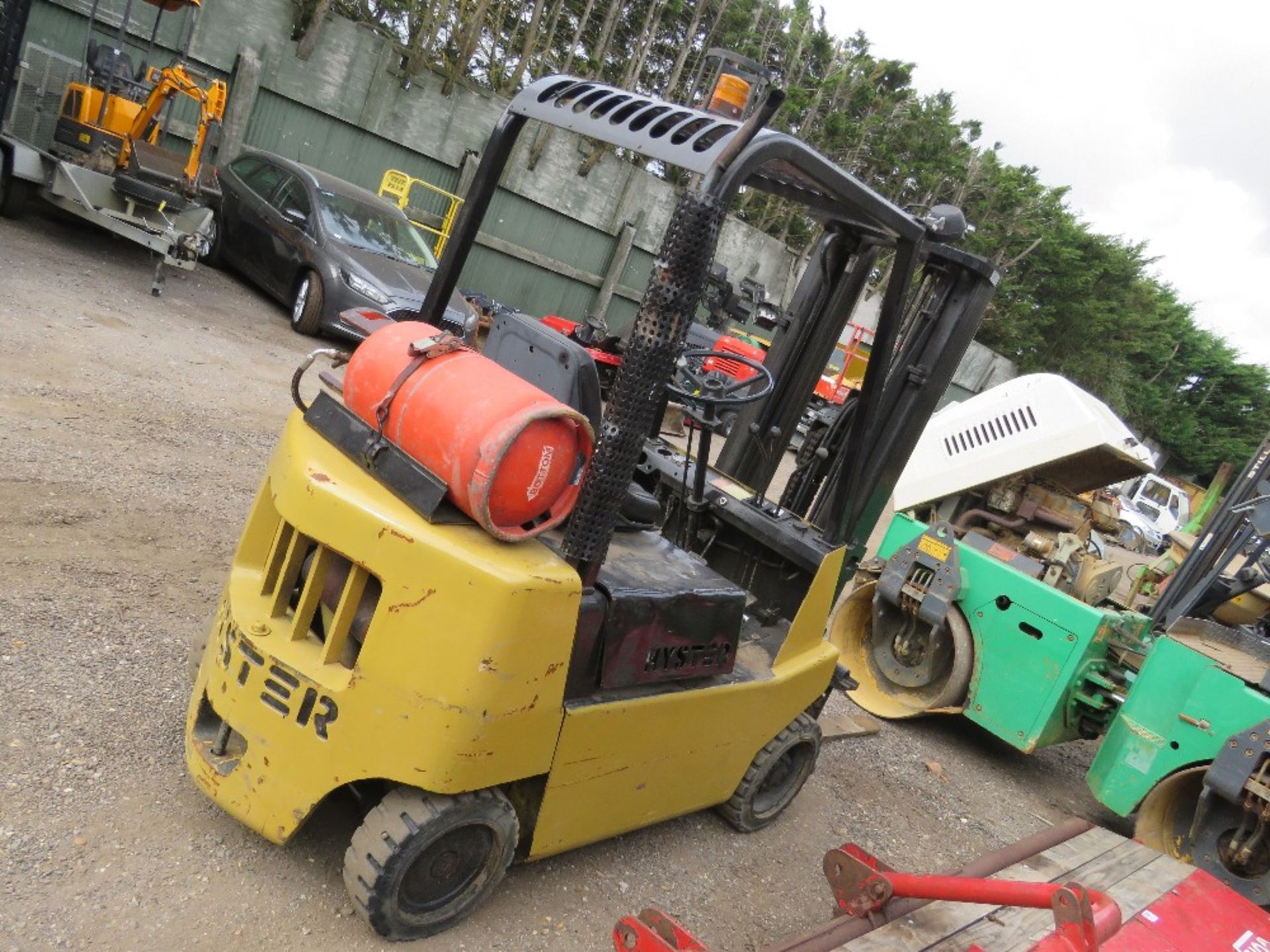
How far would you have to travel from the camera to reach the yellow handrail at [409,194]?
14.3m

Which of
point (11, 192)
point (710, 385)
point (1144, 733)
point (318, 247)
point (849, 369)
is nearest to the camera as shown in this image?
point (710, 385)

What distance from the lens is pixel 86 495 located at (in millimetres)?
4355

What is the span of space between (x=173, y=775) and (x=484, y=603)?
4.74ft

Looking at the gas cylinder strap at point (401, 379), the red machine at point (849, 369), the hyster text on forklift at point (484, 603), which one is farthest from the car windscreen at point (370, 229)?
the gas cylinder strap at point (401, 379)

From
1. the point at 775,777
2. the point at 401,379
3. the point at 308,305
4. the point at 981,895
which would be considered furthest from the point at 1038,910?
the point at 308,305

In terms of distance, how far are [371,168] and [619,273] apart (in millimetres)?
5278

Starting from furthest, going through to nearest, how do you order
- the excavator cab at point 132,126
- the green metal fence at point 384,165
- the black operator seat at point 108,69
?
the green metal fence at point 384,165, the black operator seat at point 108,69, the excavator cab at point 132,126

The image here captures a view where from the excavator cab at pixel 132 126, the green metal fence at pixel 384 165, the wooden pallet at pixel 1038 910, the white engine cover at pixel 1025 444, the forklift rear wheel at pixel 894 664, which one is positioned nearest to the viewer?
the wooden pallet at pixel 1038 910

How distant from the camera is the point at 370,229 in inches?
410

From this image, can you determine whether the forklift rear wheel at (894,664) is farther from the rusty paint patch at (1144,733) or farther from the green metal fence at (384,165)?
Result: the green metal fence at (384,165)

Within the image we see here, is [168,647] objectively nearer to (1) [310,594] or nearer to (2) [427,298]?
(1) [310,594]

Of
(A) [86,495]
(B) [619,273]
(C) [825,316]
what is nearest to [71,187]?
(A) [86,495]

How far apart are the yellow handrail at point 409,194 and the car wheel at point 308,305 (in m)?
4.53

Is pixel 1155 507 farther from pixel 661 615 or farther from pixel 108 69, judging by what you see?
pixel 661 615
